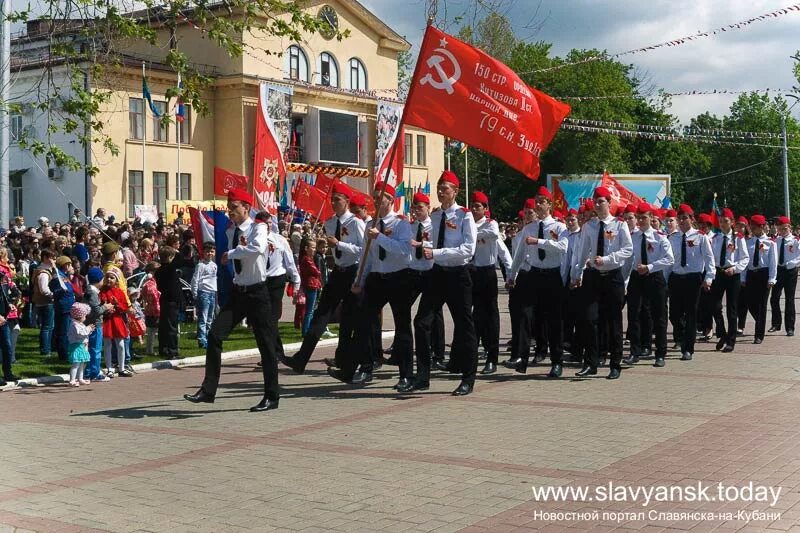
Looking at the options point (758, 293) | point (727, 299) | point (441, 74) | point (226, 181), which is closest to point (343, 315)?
point (441, 74)

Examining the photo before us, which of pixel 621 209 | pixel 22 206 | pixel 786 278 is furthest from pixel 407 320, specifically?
pixel 22 206

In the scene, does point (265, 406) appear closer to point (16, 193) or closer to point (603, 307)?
point (603, 307)

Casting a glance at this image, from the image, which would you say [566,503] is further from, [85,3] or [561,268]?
[85,3]

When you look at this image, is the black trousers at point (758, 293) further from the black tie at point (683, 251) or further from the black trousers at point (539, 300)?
the black trousers at point (539, 300)

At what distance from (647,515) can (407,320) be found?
5641 mm

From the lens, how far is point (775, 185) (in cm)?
8925

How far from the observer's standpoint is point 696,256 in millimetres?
15117

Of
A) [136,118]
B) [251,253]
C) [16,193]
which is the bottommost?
[251,253]

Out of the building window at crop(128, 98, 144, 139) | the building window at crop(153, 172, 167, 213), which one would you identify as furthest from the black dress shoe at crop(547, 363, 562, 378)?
the building window at crop(153, 172, 167, 213)

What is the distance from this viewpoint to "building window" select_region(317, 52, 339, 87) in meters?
57.9

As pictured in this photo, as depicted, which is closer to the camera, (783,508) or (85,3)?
(783,508)

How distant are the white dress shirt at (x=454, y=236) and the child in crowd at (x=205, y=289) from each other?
21.1ft

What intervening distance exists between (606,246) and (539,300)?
127 centimetres

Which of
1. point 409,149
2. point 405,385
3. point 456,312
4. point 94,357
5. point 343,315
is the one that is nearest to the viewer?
point 456,312
